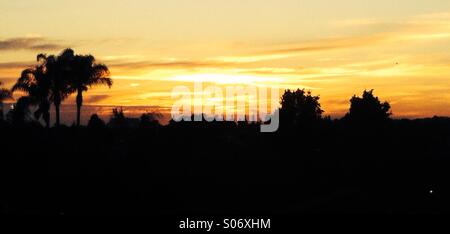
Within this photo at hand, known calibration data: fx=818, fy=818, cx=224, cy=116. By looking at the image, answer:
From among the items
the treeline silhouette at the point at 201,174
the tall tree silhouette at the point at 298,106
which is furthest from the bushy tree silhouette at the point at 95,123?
the tall tree silhouette at the point at 298,106

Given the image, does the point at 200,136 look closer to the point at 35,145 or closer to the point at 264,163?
the point at 264,163

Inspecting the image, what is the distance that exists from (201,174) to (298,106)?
5452cm

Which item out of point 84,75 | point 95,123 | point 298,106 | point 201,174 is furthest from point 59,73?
point 298,106

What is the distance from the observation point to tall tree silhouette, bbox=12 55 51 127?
56.9 meters

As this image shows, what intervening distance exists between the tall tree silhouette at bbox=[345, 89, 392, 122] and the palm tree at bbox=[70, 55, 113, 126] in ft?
150

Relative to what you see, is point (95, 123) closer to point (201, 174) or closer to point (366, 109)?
point (201, 174)

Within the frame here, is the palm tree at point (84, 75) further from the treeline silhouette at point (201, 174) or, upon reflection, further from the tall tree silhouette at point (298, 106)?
the tall tree silhouette at point (298, 106)

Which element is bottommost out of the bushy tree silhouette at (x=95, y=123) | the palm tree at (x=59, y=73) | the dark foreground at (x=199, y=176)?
the dark foreground at (x=199, y=176)

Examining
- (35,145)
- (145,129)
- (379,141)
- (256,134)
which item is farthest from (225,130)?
(35,145)

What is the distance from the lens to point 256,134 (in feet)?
224

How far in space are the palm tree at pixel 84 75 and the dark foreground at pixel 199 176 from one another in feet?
9.68

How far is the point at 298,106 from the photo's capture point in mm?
97812

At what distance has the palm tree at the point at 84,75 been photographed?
56.4m

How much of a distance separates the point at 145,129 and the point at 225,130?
36.2 ft
